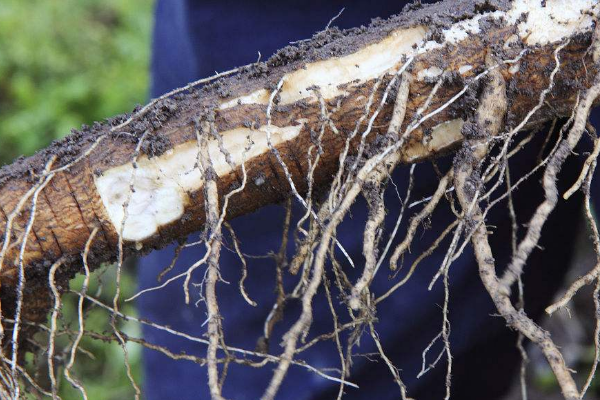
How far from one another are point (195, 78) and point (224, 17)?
0.17 m

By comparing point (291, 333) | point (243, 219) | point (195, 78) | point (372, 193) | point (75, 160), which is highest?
point (195, 78)

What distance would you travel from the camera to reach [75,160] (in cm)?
91

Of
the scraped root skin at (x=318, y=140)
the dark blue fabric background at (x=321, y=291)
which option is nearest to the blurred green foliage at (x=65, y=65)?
the dark blue fabric background at (x=321, y=291)

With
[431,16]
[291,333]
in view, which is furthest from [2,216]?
[431,16]

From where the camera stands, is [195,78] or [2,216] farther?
[195,78]

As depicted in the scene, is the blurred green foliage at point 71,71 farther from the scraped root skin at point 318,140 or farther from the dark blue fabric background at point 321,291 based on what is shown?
the scraped root skin at point 318,140

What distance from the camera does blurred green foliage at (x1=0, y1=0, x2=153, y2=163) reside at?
2752 mm

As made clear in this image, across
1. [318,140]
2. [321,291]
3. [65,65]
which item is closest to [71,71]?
[65,65]

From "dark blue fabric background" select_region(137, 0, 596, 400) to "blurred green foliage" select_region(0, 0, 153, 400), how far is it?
2.69 ft

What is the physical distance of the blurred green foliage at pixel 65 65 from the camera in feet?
9.03

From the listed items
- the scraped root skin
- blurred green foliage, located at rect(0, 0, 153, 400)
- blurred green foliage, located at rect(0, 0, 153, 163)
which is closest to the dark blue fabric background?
the scraped root skin

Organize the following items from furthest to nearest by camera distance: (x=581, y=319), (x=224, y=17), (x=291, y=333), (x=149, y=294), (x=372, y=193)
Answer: (x=581, y=319) < (x=149, y=294) < (x=224, y=17) < (x=372, y=193) < (x=291, y=333)

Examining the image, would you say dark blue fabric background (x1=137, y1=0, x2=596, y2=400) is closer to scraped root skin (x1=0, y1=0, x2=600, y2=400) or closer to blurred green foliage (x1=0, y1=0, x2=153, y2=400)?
scraped root skin (x1=0, y1=0, x2=600, y2=400)

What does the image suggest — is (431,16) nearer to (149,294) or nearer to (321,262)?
(321,262)
